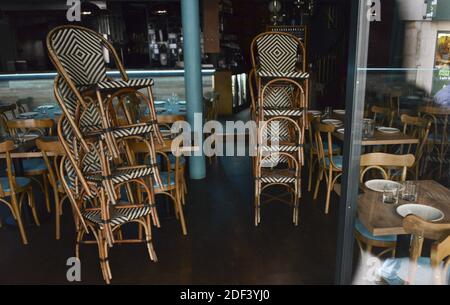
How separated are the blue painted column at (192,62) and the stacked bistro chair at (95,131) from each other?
175 cm

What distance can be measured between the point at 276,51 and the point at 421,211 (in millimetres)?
2075

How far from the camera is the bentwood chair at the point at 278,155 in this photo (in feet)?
10.7

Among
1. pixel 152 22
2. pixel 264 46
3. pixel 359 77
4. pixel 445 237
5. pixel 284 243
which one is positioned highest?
pixel 152 22

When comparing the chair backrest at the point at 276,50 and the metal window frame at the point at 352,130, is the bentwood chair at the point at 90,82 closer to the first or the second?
the metal window frame at the point at 352,130

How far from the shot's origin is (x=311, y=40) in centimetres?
968

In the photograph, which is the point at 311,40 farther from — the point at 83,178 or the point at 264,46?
the point at 83,178

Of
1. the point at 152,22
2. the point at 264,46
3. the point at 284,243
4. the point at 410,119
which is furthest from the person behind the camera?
the point at 152,22

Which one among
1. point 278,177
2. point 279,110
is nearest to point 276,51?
point 279,110

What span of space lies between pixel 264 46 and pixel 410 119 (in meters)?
1.95

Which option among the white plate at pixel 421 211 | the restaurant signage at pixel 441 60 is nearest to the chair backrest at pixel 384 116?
the restaurant signage at pixel 441 60

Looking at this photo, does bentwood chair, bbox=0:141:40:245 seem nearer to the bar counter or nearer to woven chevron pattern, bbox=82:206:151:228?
woven chevron pattern, bbox=82:206:151:228

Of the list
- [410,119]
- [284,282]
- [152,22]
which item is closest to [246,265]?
[284,282]

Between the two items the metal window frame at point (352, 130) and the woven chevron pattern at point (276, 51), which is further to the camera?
the woven chevron pattern at point (276, 51)

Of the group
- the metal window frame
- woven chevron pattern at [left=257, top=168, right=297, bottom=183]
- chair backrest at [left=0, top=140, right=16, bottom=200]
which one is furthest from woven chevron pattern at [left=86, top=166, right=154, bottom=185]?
the metal window frame
